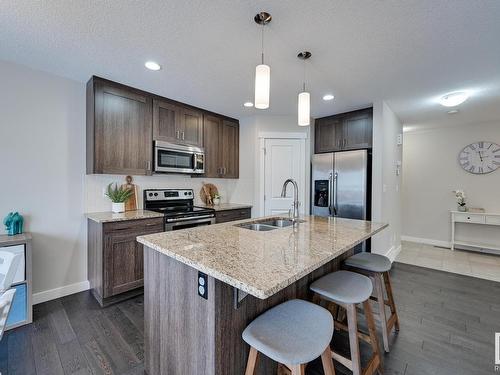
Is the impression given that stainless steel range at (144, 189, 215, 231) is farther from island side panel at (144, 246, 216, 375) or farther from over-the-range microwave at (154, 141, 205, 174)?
island side panel at (144, 246, 216, 375)

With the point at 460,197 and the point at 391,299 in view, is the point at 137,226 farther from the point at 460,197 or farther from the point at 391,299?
the point at 460,197

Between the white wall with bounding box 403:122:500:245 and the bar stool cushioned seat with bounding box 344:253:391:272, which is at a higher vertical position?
the white wall with bounding box 403:122:500:245

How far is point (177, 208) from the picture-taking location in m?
3.38

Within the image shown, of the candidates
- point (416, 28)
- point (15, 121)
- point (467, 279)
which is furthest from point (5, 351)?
point (467, 279)

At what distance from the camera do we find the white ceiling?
1.57 metres

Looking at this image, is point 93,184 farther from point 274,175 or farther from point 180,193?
point 274,175

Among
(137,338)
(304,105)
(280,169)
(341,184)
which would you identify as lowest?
(137,338)

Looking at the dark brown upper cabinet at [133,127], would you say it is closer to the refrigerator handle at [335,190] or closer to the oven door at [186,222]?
the oven door at [186,222]

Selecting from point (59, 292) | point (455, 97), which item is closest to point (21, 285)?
point (59, 292)

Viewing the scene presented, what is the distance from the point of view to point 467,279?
3.23 meters

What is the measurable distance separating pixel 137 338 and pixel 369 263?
200 cm

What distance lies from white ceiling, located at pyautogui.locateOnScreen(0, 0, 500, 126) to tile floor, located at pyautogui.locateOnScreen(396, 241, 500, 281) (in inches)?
99.1

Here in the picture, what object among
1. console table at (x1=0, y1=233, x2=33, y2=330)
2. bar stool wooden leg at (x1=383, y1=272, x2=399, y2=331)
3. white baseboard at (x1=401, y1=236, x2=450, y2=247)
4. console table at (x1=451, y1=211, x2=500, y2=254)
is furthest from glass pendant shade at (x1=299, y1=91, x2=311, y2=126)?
white baseboard at (x1=401, y1=236, x2=450, y2=247)

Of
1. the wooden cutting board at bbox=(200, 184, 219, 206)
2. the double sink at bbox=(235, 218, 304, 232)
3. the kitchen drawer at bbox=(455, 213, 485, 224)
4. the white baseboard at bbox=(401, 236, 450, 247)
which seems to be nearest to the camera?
the double sink at bbox=(235, 218, 304, 232)
